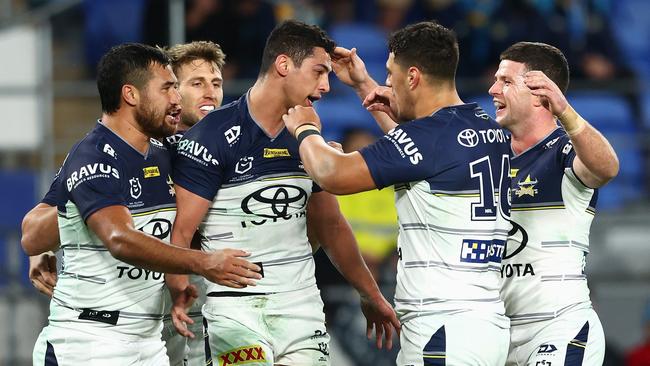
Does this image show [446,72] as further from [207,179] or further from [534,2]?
[534,2]

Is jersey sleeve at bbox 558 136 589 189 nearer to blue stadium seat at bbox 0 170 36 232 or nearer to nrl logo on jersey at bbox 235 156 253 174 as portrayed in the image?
nrl logo on jersey at bbox 235 156 253 174

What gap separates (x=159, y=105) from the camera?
6.01 meters

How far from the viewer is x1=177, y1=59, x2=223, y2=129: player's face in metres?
7.38

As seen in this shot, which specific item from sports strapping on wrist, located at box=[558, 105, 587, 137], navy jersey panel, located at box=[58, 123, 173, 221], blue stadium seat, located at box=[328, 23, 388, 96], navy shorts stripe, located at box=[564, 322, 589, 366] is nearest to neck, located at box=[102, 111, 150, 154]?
navy jersey panel, located at box=[58, 123, 173, 221]

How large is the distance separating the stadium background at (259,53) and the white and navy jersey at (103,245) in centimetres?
725

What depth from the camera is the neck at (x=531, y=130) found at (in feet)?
20.9

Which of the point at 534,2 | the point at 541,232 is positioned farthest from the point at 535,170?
the point at 534,2

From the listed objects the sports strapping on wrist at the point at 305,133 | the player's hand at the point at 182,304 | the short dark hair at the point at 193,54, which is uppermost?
the short dark hair at the point at 193,54

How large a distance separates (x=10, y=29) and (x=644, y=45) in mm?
8106

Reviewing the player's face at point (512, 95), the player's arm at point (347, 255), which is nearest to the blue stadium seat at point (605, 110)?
the player's face at point (512, 95)

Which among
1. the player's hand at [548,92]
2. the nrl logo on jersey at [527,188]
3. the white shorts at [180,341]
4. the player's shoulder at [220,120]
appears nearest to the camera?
the player's hand at [548,92]

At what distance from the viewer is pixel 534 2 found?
1433cm

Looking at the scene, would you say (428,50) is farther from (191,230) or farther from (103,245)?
(103,245)

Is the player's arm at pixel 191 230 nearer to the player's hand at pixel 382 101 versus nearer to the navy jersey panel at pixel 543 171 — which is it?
the player's hand at pixel 382 101
